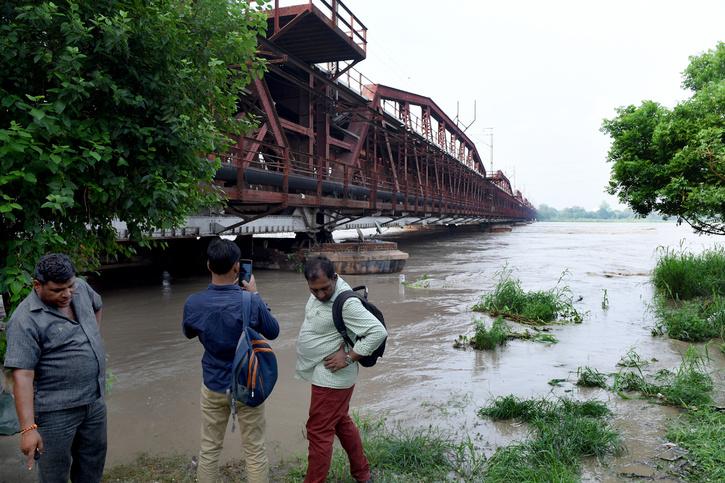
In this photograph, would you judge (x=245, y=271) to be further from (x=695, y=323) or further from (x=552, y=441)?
(x=695, y=323)

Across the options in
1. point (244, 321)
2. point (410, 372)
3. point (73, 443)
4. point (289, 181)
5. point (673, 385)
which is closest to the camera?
point (73, 443)

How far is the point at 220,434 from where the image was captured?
2.84 meters

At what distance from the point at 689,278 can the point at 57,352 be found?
11022 millimetres

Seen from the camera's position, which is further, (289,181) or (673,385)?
(289,181)

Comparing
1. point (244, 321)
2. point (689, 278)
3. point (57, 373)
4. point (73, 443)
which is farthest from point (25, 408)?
point (689, 278)

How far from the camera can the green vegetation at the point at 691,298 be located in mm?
7016

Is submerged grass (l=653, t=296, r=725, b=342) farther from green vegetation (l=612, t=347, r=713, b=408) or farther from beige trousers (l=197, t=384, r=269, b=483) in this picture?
beige trousers (l=197, t=384, r=269, b=483)

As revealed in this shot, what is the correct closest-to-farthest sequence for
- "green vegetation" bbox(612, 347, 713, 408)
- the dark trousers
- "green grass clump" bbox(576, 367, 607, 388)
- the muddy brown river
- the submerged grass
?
the dark trousers < the muddy brown river < "green vegetation" bbox(612, 347, 713, 408) < "green grass clump" bbox(576, 367, 607, 388) < the submerged grass

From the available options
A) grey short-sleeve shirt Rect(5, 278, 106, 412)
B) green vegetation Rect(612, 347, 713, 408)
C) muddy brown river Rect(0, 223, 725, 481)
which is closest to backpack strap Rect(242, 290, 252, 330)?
grey short-sleeve shirt Rect(5, 278, 106, 412)

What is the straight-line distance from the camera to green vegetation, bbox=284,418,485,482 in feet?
10.5

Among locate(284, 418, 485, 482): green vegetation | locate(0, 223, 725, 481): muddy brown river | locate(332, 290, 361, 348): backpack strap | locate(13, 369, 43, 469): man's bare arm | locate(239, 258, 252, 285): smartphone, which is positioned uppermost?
locate(239, 258, 252, 285): smartphone

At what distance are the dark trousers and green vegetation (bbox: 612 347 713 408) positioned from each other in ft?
14.8

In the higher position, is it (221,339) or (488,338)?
(221,339)

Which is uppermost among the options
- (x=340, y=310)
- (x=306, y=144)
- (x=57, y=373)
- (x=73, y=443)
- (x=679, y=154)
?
(x=306, y=144)
